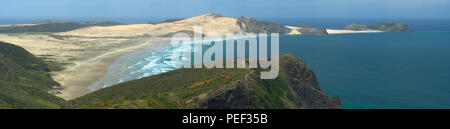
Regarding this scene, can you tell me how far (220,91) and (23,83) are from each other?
4126 centimetres

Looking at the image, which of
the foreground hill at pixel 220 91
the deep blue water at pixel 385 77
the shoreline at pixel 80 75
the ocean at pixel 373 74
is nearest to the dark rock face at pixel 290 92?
the foreground hill at pixel 220 91

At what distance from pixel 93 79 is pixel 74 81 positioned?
4.00 meters

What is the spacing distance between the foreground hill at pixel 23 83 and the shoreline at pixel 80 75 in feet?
9.06

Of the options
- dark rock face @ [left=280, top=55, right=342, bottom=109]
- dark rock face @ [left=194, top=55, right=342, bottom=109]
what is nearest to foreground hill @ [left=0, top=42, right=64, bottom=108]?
dark rock face @ [left=194, top=55, right=342, bottom=109]

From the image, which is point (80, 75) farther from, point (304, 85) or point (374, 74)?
point (374, 74)

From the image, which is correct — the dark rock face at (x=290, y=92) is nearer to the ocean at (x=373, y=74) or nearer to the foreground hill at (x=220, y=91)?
the foreground hill at (x=220, y=91)

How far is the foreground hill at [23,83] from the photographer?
42.9 meters

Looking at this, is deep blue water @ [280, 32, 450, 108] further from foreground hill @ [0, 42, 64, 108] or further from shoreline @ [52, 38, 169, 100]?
shoreline @ [52, 38, 169, 100]

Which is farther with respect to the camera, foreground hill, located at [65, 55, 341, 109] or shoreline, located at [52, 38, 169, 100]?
shoreline, located at [52, 38, 169, 100]

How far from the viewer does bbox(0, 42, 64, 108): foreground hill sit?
4294 centimetres

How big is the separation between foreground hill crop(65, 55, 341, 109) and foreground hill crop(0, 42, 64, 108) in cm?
511

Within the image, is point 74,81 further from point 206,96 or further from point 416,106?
point 416,106
